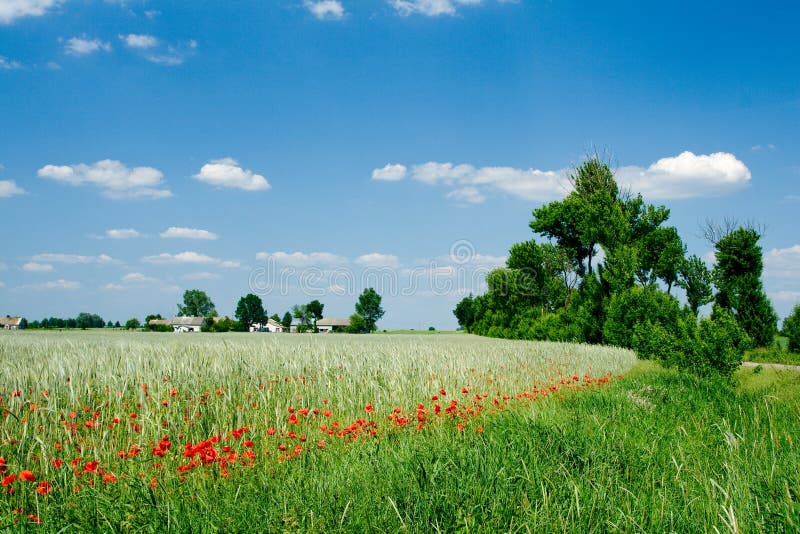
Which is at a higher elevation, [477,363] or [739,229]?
[739,229]

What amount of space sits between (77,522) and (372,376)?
17.3ft

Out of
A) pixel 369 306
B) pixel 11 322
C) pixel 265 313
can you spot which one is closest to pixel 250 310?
pixel 265 313

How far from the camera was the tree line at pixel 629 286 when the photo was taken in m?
13.7

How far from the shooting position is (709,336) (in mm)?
12094

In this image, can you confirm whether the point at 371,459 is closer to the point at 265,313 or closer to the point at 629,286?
the point at 629,286

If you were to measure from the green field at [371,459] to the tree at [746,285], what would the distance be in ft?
63.0

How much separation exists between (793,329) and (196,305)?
11455 cm

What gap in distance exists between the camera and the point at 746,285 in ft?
75.2

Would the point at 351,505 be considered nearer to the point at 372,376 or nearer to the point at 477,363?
the point at 372,376

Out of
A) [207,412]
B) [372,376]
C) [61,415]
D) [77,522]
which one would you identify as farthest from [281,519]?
[372,376]

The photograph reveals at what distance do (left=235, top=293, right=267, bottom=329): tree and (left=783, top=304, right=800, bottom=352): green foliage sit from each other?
84.1 meters

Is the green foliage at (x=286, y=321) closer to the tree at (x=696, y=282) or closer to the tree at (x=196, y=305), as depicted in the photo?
the tree at (x=196, y=305)

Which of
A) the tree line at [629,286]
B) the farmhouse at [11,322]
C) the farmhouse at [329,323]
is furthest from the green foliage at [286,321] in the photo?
the tree line at [629,286]

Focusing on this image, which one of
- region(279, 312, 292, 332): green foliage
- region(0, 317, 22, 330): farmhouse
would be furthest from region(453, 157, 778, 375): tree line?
region(0, 317, 22, 330): farmhouse
